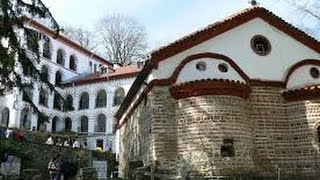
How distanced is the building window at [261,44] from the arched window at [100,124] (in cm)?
2999

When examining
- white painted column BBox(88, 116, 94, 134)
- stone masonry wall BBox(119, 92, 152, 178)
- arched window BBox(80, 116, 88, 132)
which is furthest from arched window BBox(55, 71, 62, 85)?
stone masonry wall BBox(119, 92, 152, 178)

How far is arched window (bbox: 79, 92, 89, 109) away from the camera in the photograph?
48.8 meters

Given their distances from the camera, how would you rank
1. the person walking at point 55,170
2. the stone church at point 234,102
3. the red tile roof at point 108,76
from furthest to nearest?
the red tile roof at point 108,76
the person walking at point 55,170
the stone church at point 234,102

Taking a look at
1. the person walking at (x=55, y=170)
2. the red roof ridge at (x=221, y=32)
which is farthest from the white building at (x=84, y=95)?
the person walking at (x=55, y=170)

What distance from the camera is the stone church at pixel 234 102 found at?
55.2 ft

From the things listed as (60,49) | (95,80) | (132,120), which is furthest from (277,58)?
(60,49)

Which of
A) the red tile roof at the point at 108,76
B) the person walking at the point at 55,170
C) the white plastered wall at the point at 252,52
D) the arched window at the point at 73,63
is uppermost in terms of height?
the arched window at the point at 73,63

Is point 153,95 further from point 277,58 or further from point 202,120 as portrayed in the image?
point 277,58

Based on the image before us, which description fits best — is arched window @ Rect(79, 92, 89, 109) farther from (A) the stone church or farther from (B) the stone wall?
(B) the stone wall

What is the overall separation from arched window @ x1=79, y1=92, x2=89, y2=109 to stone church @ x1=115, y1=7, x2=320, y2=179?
29.0m

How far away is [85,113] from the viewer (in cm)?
4838

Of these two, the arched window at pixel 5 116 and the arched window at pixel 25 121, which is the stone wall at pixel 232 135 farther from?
the arched window at pixel 5 116

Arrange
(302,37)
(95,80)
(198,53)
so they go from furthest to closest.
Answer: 1. (95,80)
2. (302,37)
3. (198,53)

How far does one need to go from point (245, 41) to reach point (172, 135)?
4803 millimetres
